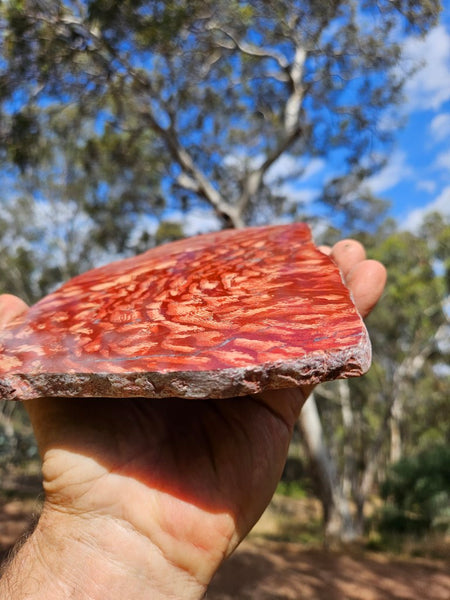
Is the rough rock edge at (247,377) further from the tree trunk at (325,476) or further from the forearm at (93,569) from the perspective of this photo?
the tree trunk at (325,476)

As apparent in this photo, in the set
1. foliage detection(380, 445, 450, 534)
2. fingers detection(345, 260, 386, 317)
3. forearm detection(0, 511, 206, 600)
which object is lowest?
foliage detection(380, 445, 450, 534)

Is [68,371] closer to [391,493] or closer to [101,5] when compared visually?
[101,5]

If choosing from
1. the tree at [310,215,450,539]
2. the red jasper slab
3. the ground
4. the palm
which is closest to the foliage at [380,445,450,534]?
the tree at [310,215,450,539]

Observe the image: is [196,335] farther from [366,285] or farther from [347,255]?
[347,255]

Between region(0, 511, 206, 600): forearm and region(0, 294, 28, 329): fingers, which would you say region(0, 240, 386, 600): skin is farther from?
region(0, 294, 28, 329): fingers

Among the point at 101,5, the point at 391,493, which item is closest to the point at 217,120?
the point at 101,5

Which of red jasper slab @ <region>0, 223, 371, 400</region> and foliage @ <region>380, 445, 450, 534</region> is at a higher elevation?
red jasper slab @ <region>0, 223, 371, 400</region>

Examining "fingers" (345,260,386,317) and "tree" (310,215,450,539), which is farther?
"tree" (310,215,450,539)

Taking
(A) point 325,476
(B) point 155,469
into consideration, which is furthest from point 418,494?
(B) point 155,469
